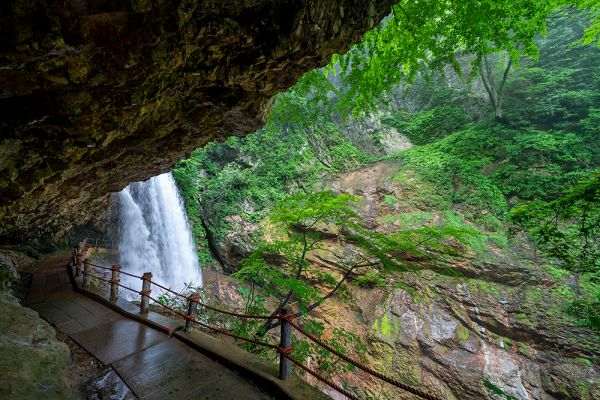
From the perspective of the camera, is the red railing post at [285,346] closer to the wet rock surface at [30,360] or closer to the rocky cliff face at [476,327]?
the wet rock surface at [30,360]

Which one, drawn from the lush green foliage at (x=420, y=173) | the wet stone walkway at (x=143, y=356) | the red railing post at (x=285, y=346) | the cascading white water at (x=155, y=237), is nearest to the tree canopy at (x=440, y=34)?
the lush green foliage at (x=420, y=173)

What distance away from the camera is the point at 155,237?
520 inches

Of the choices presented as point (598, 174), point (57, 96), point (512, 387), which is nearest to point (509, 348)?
point (512, 387)

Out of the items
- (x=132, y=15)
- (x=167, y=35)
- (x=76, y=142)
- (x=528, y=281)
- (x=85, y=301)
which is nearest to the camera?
(x=132, y=15)

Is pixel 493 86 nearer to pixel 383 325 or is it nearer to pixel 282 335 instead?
pixel 383 325

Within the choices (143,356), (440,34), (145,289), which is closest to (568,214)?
(440,34)

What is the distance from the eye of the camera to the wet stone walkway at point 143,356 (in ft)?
11.2

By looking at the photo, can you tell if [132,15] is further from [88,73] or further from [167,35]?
[88,73]

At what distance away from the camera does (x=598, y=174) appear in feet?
10.4

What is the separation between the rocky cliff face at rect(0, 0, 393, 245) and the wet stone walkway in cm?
271

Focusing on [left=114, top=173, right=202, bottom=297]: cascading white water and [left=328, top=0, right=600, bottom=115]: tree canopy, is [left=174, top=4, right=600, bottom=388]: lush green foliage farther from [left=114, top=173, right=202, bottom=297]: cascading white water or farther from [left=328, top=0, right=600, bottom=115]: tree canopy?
[left=114, top=173, right=202, bottom=297]: cascading white water

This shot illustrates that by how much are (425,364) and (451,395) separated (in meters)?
1.11

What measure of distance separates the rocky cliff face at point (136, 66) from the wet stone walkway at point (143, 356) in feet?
8.90

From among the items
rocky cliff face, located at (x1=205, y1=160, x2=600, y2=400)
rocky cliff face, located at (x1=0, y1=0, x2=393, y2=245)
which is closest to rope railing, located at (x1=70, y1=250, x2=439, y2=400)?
rocky cliff face, located at (x1=0, y1=0, x2=393, y2=245)
